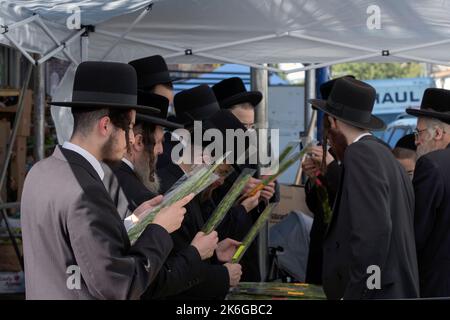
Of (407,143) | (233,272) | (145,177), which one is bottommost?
(233,272)

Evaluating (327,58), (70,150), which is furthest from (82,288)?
(327,58)

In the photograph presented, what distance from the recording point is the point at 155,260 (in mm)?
2834

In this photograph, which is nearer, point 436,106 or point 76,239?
point 76,239

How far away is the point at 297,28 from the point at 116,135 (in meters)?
3.94

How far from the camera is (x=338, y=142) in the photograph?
4.24 metres

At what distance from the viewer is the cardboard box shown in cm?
755

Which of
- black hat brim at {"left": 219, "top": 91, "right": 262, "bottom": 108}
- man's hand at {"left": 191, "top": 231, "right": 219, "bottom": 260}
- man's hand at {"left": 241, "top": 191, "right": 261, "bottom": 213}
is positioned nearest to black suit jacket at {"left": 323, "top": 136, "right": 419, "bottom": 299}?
man's hand at {"left": 191, "top": 231, "right": 219, "bottom": 260}

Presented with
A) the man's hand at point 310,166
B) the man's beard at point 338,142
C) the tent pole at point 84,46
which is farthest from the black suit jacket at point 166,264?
the tent pole at point 84,46

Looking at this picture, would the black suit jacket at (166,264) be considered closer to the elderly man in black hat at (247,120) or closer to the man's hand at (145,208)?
the man's hand at (145,208)

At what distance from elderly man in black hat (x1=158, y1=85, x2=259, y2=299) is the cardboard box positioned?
2.44 meters

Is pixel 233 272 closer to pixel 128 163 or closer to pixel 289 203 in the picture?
pixel 128 163

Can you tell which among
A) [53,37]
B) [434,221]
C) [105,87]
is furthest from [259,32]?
[105,87]

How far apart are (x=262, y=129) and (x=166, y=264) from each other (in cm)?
377

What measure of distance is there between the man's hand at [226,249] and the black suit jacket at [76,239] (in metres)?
1.53
